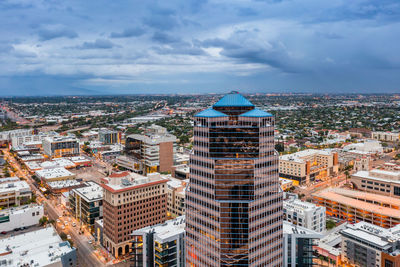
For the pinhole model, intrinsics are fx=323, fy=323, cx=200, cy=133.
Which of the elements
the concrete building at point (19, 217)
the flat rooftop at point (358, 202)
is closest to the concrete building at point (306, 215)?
the flat rooftop at point (358, 202)

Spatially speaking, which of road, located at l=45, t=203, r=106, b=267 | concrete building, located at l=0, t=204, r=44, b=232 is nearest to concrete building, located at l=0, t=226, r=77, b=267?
road, located at l=45, t=203, r=106, b=267

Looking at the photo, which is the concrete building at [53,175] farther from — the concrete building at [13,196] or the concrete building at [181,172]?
the concrete building at [181,172]

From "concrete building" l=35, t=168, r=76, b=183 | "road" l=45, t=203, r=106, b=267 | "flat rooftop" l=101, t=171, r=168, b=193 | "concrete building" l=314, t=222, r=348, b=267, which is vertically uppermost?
"flat rooftop" l=101, t=171, r=168, b=193

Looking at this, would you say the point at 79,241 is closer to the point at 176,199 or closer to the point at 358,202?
the point at 176,199

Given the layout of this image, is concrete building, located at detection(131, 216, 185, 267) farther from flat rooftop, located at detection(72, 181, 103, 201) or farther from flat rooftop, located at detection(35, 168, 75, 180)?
flat rooftop, located at detection(35, 168, 75, 180)

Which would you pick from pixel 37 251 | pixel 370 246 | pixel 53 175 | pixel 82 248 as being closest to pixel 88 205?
pixel 82 248

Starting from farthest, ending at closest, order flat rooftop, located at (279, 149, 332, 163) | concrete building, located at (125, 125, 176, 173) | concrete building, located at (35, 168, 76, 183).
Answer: concrete building, located at (125, 125, 176, 173) < flat rooftop, located at (279, 149, 332, 163) < concrete building, located at (35, 168, 76, 183)

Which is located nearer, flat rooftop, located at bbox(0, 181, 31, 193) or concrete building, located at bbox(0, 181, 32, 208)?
concrete building, located at bbox(0, 181, 32, 208)
